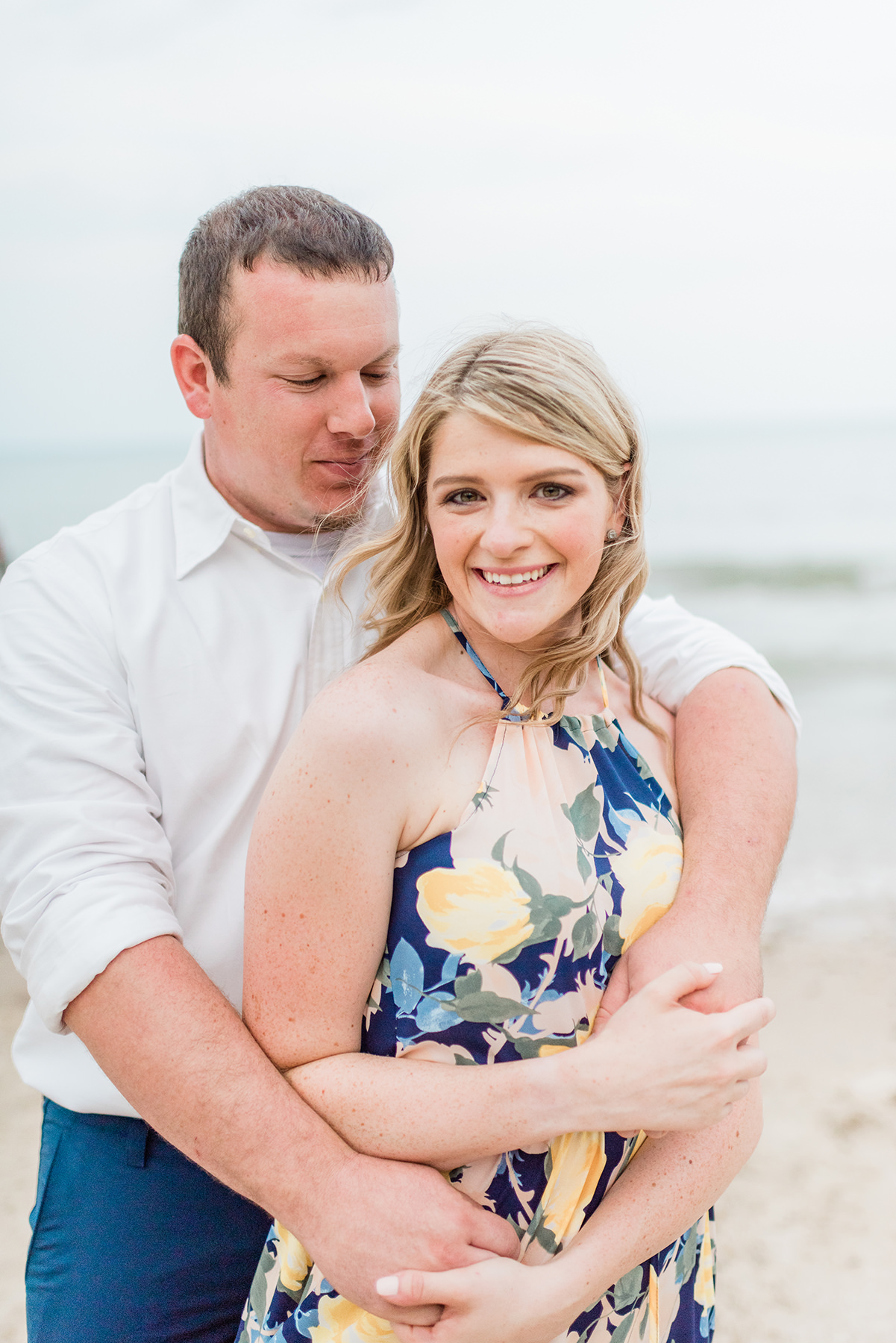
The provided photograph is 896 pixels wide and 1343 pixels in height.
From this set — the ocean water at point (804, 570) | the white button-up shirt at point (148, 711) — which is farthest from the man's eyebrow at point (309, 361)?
the ocean water at point (804, 570)

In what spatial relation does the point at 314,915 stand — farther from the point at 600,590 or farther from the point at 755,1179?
the point at 755,1179

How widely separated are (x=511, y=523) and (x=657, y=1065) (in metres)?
0.73

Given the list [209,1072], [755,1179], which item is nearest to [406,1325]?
[209,1072]

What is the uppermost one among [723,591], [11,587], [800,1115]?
[11,587]

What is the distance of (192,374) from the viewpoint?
218 cm

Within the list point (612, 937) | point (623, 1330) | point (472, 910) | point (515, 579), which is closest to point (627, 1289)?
point (623, 1330)

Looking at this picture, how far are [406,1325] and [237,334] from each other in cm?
158

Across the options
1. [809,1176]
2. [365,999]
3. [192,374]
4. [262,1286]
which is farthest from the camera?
[809,1176]

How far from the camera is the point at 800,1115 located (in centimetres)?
414

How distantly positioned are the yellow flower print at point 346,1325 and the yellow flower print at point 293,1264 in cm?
6

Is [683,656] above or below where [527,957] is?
above

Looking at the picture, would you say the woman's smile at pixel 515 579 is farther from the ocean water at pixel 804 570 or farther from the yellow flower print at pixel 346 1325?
the ocean water at pixel 804 570

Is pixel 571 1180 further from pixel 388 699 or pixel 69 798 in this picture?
pixel 69 798

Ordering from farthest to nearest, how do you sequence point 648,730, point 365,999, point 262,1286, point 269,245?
point 269,245 < point 648,730 < point 262,1286 < point 365,999
